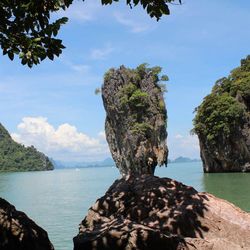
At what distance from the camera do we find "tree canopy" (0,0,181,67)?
4.79 metres

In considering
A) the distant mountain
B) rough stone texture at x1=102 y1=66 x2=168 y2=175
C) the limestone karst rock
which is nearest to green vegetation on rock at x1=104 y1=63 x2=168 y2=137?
rough stone texture at x1=102 y1=66 x2=168 y2=175

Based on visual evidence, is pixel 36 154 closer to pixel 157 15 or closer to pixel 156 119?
pixel 156 119

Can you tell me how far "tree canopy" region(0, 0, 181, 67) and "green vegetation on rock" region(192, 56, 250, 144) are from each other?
52.4 meters

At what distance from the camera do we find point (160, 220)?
23.7 feet

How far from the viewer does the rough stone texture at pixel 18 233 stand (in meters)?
5.84

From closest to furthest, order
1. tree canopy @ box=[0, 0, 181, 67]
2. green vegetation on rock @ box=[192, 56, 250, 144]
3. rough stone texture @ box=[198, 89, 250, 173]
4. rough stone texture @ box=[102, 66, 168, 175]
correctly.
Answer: tree canopy @ box=[0, 0, 181, 67] → rough stone texture @ box=[102, 66, 168, 175] → green vegetation on rock @ box=[192, 56, 250, 144] → rough stone texture @ box=[198, 89, 250, 173]

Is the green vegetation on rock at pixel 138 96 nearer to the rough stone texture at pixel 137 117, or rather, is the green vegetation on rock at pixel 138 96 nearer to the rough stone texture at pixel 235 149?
the rough stone texture at pixel 137 117

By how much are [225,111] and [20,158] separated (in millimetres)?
147596

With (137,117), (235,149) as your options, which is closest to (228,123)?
(235,149)

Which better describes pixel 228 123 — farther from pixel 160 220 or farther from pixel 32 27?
pixel 32 27

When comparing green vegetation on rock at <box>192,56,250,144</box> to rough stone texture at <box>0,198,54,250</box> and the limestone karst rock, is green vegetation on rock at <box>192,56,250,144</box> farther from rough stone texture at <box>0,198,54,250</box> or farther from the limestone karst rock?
rough stone texture at <box>0,198,54,250</box>

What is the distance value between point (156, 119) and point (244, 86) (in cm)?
1435

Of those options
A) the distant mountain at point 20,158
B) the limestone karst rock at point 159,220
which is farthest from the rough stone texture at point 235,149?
the distant mountain at point 20,158

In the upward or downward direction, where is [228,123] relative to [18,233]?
upward
